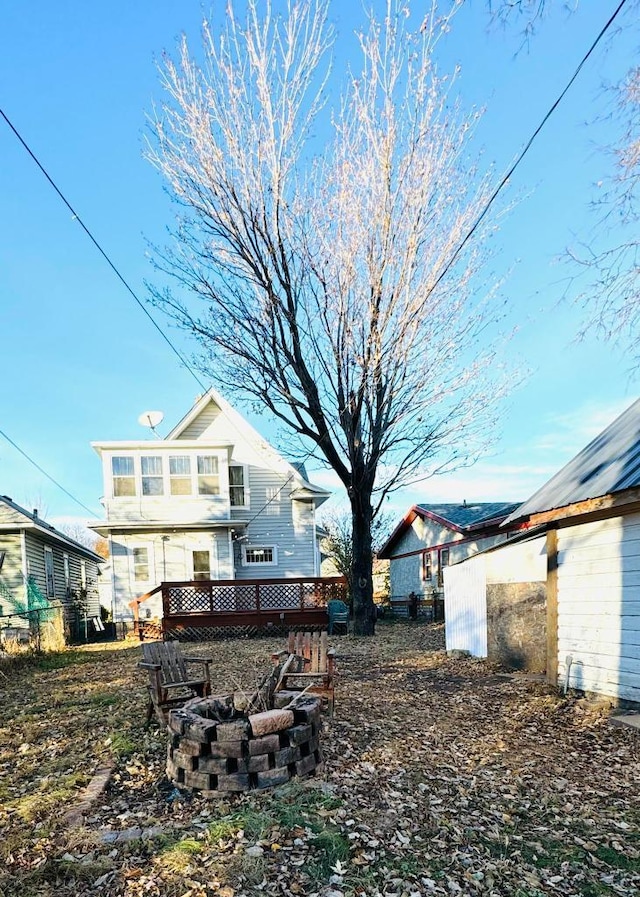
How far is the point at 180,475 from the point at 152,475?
0.89m

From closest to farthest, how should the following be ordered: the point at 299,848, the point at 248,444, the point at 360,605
A: the point at 299,848 → the point at 360,605 → the point at 248,444

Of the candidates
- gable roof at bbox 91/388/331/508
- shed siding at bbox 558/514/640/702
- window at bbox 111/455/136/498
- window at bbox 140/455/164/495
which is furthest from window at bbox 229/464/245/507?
shed siding at bbox 558/514/640/702

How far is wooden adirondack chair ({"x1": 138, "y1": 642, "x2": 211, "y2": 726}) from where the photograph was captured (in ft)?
17.4

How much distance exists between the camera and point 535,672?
7715 millimetres

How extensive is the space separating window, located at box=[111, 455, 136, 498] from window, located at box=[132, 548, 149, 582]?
6.32 feet

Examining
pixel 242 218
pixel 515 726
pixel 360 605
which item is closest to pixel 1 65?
pixel 242 218

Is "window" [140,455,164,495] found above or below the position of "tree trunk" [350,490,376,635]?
above

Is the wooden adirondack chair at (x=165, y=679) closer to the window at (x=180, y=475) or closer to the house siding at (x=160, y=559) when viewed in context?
the house siding at (x=160, y=559)

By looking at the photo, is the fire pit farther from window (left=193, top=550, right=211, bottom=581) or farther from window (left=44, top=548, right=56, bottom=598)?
window (left=44, top=548, right=56, bottom=598)

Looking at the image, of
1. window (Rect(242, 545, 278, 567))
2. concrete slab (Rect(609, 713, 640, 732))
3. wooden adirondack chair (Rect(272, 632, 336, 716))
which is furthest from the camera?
window (Rect(242, 545, 278, 567))

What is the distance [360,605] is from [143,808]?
1033 centimetres

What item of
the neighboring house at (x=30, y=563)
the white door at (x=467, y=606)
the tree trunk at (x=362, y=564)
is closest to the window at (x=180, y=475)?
the neighboring house at (x=30, y=563)

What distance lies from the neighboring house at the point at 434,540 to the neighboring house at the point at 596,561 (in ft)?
28.7

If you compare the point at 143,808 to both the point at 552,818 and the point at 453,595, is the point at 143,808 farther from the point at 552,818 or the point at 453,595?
the point at 453,595
